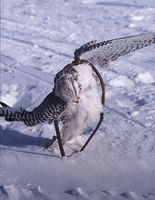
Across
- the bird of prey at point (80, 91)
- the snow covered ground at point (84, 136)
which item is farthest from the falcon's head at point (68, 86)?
the snow covered ground at point (84, 136)

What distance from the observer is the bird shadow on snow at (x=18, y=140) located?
3.55 metres

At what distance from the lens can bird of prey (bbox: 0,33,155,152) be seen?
2836mm

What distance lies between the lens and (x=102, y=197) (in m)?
2.68

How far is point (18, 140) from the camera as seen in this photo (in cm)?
365

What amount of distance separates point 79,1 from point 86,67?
287 inches

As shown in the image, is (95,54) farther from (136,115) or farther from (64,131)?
(136,115)

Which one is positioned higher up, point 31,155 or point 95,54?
point 95,54

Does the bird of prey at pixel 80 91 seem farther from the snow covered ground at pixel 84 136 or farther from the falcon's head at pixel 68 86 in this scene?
the snow covered ground at pixel 84 136

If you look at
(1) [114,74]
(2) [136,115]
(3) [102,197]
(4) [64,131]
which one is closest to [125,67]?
(1) [114,74]

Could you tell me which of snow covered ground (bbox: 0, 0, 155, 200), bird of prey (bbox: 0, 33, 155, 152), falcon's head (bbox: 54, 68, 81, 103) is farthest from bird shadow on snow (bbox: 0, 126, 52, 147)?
falcon's head (bbox: 54, 68, 81, 103)

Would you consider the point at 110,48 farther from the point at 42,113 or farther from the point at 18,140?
the point at 18,140

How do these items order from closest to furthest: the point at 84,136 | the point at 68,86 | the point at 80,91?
1. the point at 68,86
2. the point at 80,91
3. the point at 84,136

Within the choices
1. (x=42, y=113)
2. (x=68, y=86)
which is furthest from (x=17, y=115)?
(x=68, y=86)

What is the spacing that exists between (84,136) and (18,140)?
56 centimetres
